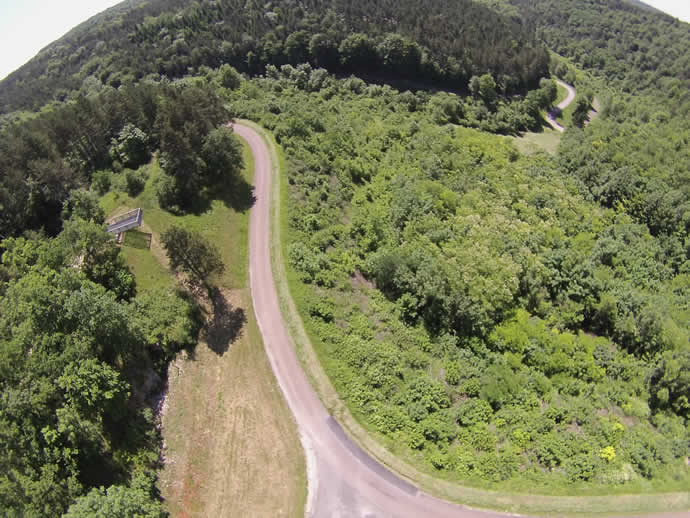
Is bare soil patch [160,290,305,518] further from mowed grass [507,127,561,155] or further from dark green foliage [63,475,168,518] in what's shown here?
mowed grass [507,127,561,155]

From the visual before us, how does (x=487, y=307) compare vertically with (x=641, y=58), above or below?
above

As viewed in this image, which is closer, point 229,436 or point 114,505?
point 114,505

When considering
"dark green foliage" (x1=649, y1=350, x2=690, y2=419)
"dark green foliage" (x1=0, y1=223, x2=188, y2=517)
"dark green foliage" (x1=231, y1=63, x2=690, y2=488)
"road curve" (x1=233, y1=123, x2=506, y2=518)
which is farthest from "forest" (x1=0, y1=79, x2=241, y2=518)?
"dark green foliage" (x1=649, y1=350, x2=690, y2=419)

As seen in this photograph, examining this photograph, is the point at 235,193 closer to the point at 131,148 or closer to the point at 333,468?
the point at 131,148

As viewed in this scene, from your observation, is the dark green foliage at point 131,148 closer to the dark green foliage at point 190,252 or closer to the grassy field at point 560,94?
the dark green foliage at point 190,252

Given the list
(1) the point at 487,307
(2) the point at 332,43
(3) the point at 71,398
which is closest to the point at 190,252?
(3) the point at 71,398

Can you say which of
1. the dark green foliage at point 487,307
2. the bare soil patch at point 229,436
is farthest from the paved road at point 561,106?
the bare soil patch at point 229,436
